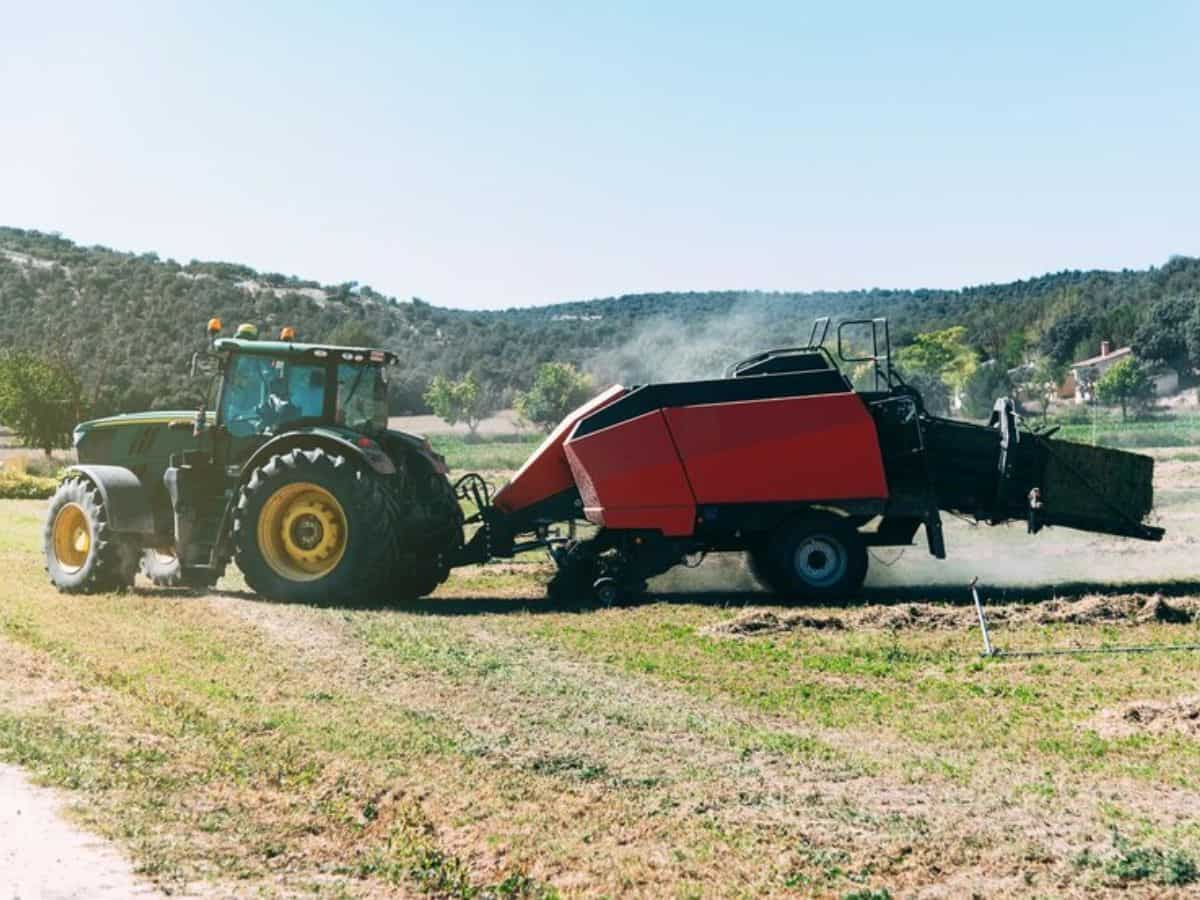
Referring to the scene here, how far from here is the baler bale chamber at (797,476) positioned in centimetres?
1452

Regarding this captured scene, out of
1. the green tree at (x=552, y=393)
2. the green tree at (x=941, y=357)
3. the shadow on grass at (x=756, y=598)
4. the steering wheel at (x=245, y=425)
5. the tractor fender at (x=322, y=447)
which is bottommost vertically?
the shadow on grass at (x=756, y=598)

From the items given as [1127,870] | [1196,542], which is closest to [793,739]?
[1127,870]

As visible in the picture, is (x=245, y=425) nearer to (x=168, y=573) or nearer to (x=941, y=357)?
(x=168, y=573)

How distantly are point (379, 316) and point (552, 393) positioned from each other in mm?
23598

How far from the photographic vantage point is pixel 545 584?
1661cm

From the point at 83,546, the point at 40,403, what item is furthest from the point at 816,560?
the point at 40,403

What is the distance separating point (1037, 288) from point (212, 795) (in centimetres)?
13527

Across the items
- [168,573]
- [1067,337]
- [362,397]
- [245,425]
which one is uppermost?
[1067,337]

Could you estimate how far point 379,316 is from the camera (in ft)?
308

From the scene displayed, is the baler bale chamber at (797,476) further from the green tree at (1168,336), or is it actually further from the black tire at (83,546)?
the green tree at (1168,336)

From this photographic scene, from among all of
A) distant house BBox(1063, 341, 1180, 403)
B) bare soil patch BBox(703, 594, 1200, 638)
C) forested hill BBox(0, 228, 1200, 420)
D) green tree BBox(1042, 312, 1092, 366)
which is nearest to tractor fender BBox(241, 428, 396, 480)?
bare soil patch BBox(703, 594, 1200, 638)

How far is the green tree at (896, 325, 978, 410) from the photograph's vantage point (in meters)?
86.3

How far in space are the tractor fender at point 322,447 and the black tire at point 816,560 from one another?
14.0 feet

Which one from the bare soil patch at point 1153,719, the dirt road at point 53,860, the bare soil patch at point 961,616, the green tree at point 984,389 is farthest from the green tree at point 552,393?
the dirt road at point 53,860
